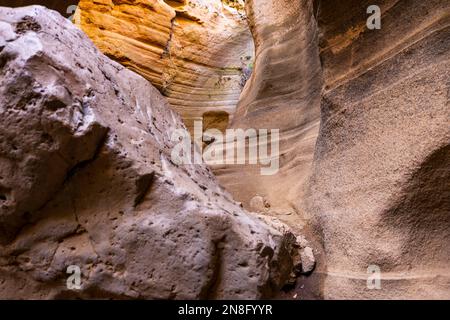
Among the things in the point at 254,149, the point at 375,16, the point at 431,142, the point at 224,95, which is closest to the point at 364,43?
the point at 375,16

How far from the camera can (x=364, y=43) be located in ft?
10.1

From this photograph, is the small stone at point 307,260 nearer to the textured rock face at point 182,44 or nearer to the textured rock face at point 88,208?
the textured rock face at point 88,208

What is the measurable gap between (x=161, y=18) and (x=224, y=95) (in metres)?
2.33

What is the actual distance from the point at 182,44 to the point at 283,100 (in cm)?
505

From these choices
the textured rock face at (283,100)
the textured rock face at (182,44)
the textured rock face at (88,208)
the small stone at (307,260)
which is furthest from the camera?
the textured rock face at (182,44)

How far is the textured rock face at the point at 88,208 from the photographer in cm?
215

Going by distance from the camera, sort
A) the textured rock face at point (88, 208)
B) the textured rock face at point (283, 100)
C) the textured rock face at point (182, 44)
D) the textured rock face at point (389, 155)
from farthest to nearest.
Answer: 1. the textured rock face at point (182, 44)
2. the textured rock face at point (283, 100)
3. the textured rock face at point (389, 155)
4. the textured rock face at point (88, 208)

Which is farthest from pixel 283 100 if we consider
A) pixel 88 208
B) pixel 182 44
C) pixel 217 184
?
pixel 182 44

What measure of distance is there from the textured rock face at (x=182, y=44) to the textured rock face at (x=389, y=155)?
6333 mm

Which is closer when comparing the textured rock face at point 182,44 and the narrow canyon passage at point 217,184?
the narrow canyon passage at point 217,184

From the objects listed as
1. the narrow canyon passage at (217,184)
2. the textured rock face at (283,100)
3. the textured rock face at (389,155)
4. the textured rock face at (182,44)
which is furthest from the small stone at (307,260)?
the textured rock face at (182,44)

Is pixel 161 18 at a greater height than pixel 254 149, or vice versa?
pixel 161 18

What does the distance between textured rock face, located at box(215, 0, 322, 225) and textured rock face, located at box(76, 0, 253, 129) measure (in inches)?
129

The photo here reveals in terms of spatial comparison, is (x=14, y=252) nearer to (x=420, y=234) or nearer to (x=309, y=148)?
(x=420, y=234)
